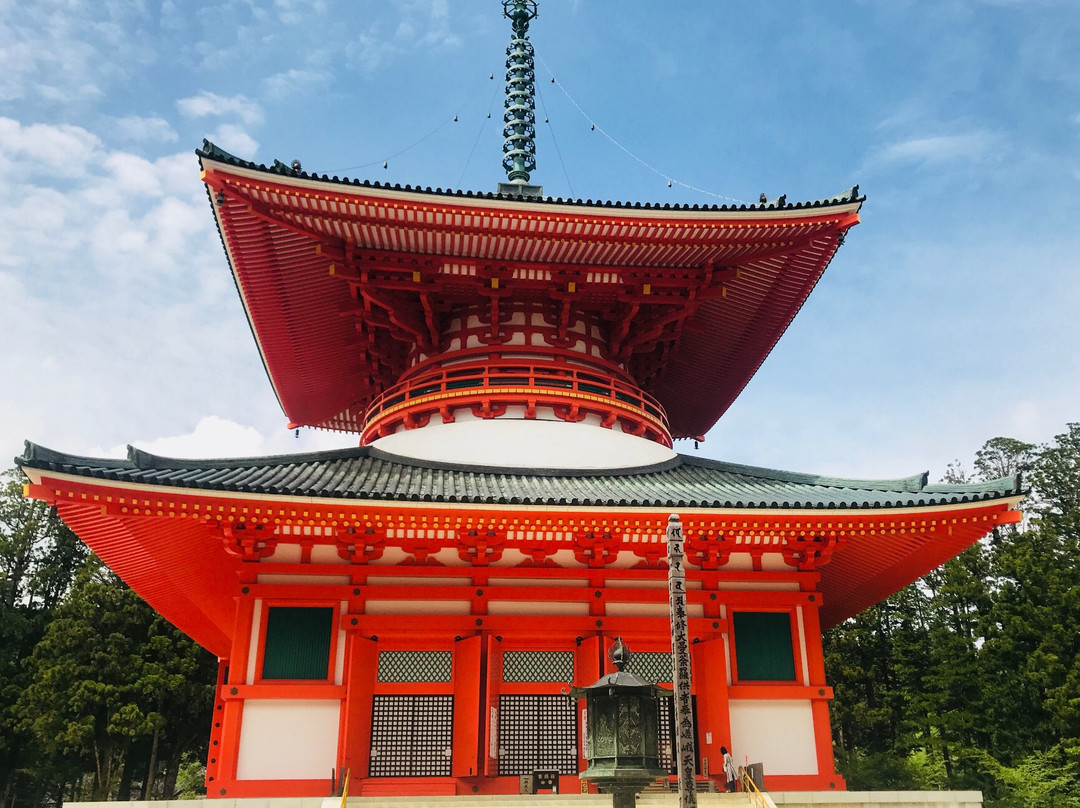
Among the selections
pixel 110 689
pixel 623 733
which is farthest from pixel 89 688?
pixel 623 733

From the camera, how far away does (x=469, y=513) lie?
36.5 feet

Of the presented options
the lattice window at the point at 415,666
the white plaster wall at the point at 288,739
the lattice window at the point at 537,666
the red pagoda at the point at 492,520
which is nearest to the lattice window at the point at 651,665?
the red pagoda at the point at 492,520

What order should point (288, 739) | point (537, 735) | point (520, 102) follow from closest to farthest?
point (288, 739) < point (537, 735) < point (520, 102)

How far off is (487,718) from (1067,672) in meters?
23.1

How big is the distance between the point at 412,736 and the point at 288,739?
168 centimetres

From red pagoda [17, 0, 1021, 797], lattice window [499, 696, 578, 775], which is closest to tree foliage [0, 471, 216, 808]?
red pagoda [17, 0, 1021, 797]

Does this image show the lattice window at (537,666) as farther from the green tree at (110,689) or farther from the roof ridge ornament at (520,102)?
the green tree at (110,689)

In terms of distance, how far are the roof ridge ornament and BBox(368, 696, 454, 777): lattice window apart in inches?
452

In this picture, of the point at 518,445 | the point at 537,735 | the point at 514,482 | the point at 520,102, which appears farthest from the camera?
the point at 520,102

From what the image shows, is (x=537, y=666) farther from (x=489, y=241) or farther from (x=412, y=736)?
(x=489, y=241)

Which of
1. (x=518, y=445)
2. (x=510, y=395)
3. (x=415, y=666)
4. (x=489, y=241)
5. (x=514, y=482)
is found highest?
(x=489, y=241)

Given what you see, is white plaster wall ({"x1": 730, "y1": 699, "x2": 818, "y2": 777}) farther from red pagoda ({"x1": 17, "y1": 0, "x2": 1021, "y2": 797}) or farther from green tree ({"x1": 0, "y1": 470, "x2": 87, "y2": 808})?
green tree ({"x1": 0, "y1": 470, "x2": 87, "y2": 808})

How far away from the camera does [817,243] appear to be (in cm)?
1528

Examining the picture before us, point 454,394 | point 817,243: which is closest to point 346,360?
point 454,394
